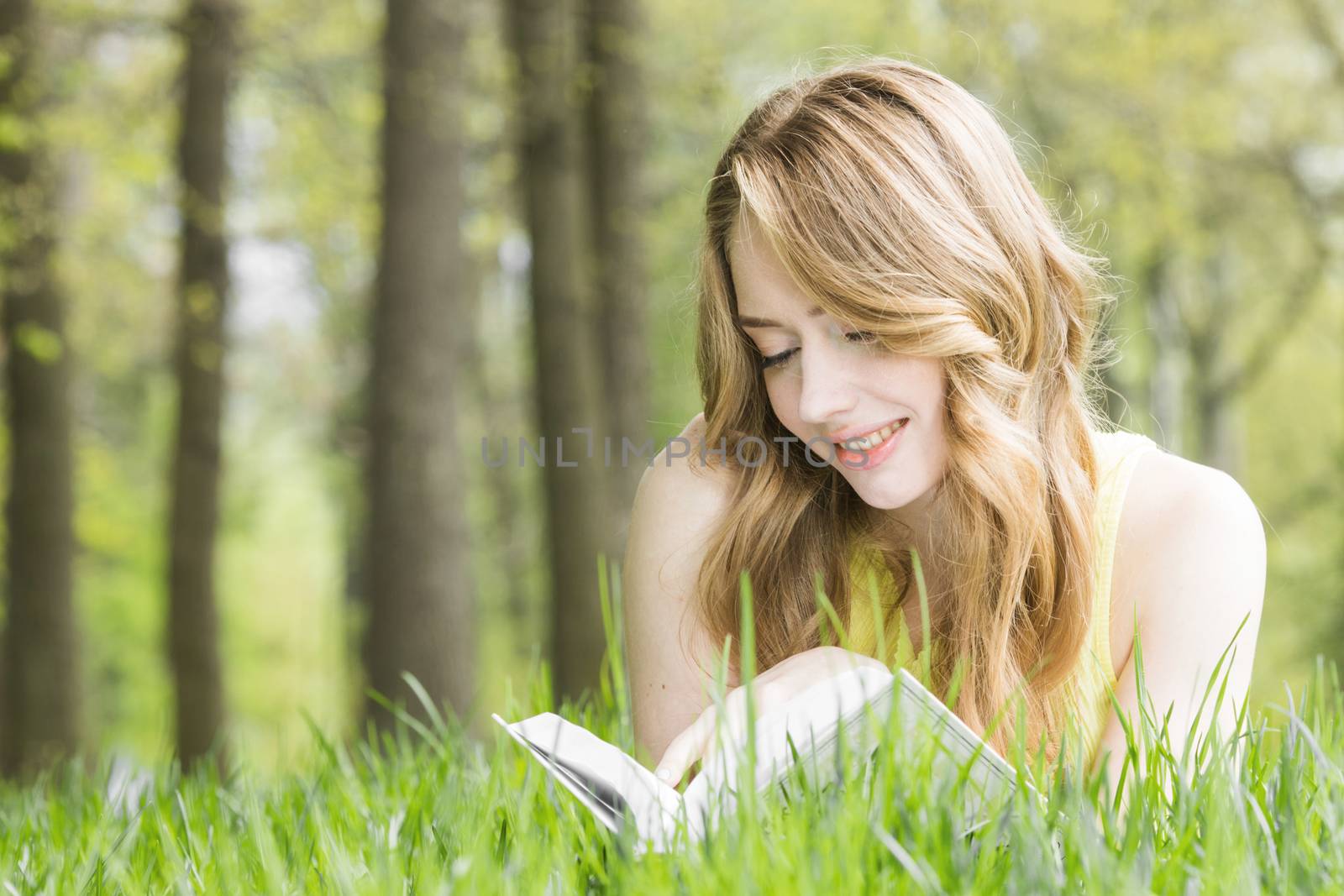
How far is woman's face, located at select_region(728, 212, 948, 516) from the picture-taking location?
2164 mm

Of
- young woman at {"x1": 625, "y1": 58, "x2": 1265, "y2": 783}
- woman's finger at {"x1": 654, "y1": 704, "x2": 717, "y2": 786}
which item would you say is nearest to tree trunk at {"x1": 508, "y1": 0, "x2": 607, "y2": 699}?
young woman at {"x1": 625, "y1": 58, "x2": 1265, "y2": 783}

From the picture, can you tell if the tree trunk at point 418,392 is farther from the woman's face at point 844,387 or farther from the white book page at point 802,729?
the white book page at point 802,729

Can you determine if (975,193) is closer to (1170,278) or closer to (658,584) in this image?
(658,584)

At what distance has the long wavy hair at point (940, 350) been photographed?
7.08 feet

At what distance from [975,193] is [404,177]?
470 centimetres

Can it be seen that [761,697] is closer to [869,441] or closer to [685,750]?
[685,750]

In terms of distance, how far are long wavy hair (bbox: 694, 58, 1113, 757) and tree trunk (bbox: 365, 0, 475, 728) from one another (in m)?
4.05

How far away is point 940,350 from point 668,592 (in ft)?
2.19

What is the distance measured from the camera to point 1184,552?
2.16 meters

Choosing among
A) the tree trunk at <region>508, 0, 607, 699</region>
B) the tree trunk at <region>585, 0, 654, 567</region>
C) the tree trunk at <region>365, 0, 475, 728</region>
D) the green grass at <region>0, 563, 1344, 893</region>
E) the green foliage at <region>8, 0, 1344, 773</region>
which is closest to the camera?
the green grass at <region>0, 563, 1344, 893</region>

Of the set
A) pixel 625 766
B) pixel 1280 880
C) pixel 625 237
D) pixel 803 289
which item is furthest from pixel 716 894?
pixel 625 237

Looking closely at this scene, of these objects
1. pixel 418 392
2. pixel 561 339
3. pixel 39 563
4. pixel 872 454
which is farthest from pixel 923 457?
pixel 39 563

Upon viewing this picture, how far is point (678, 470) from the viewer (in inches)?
98.7

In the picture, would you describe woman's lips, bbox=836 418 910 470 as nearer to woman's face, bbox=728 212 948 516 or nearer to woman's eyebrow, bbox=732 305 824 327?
woman's face, bbox=728 212 948 516
